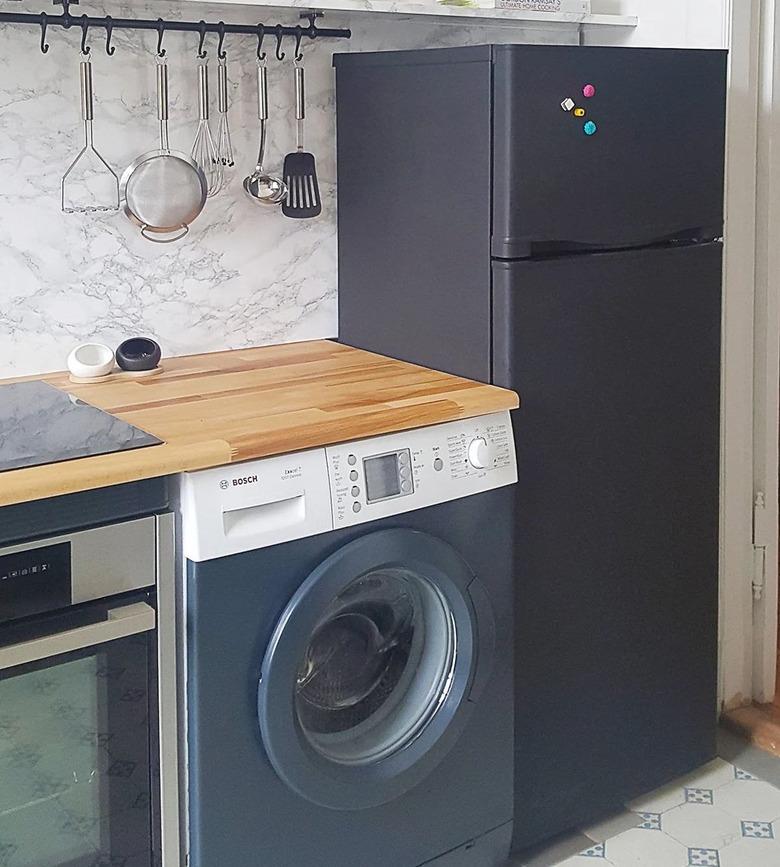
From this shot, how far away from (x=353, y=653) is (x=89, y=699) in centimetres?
51

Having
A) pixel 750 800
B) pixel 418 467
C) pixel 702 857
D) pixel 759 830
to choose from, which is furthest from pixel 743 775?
pixel 418 467

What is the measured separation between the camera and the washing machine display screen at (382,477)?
6.31 feet

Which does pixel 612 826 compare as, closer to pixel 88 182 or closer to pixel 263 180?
pixel 263 180

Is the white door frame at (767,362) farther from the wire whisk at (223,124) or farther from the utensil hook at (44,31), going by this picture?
the utensil hook at (44,31)

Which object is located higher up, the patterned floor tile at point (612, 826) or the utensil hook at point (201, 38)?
the utensil hook at point (201, 38)

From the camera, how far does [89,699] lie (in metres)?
1.73

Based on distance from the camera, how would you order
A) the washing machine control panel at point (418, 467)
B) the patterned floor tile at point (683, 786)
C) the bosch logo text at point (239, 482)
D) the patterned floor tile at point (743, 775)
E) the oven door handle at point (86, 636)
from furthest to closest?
the patterned floor tile at point (743, 775) < the patterned floor tile at point (683, 786) < the washing machine control panel at point (418, 467) < the bosch logo text at point (239, 482) < the oven door handle at point (86, 636)

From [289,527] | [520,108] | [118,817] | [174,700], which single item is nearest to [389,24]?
[520,108]

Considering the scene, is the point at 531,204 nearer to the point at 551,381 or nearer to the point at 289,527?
the point at 551,381

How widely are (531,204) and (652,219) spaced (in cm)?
29

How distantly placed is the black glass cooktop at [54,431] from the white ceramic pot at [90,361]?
0.39 feet

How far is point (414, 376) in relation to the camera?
7.25 ft

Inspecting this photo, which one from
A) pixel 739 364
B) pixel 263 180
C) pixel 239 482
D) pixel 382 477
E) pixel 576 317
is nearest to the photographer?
pixel 239 482

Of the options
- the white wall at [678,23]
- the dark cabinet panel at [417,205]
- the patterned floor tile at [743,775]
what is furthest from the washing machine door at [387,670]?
the white wall at [678,23]
